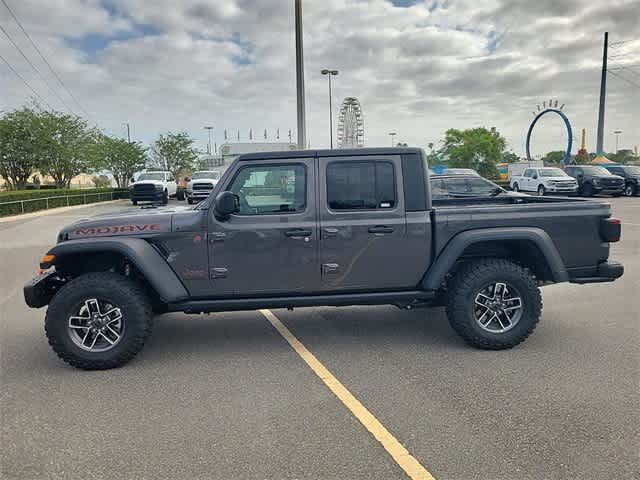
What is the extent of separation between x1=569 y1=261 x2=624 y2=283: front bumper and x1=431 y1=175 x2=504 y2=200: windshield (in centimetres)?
993

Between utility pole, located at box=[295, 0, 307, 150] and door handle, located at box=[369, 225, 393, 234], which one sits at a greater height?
utility pole, located at box=[295, 0, 307, 150]

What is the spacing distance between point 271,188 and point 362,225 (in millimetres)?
908

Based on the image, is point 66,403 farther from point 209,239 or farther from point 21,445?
point 209,239

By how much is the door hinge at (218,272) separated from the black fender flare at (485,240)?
1.84 m

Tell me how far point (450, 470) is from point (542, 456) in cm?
59

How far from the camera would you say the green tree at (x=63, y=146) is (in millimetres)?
34969

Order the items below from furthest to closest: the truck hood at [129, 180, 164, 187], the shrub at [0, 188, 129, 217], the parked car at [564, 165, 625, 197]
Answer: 1. the parked car at [564, 165, 625, 197]
2. the truck hood at [129, 180, 164, 187]
3. the shrub at [0, 188, 129, 217]

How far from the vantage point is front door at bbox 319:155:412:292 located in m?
4.70

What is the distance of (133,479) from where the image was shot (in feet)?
9.31

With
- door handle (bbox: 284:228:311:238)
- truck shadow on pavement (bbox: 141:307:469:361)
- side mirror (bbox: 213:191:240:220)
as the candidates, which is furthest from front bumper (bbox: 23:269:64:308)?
door handle (bbox: 284:228:311:238)

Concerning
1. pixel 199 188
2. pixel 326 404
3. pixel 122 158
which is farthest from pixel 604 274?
pixel 122 158

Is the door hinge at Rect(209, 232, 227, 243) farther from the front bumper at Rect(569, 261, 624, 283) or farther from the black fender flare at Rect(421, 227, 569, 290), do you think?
the front bumper at Rect(569, 261, 624, 283)

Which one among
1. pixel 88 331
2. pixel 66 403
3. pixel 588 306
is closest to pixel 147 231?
pixel 88 331

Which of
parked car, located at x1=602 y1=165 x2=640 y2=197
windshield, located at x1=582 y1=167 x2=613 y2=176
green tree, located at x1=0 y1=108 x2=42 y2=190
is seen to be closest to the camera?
windshield, located at x1=582 y1=167 x2=613 y2=176
